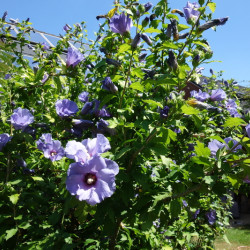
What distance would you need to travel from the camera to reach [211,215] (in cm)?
409

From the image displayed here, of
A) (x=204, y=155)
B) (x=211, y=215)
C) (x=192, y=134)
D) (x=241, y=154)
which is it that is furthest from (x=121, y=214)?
(x=211, y=215)

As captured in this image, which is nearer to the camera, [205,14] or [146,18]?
[146,18]

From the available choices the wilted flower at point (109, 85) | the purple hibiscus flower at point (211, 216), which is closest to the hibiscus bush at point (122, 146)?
the wilted flower at point (109, 85)

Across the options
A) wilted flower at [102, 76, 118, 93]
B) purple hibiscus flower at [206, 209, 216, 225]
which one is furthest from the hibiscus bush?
purple hibiscus flower at [206, 209, 216, 225]

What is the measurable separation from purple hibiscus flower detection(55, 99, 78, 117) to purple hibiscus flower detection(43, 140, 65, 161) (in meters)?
0.30

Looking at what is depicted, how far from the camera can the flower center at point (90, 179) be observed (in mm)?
1349

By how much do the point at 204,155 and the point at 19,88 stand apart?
1306 mm

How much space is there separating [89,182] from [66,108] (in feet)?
2.27

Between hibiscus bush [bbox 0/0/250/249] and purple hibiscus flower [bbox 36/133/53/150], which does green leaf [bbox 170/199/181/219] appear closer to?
hibiscus bush [bbox 0/0/250/249]

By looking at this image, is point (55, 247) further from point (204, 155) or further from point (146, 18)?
point (146, 18)

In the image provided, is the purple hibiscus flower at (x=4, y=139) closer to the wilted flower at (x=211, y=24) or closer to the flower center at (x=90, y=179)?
the flower center at (x=90, y=179)

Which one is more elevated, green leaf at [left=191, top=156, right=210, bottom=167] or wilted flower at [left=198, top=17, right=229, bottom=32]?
wilted flower at [left=198, top=17, right=229, bottom=32]

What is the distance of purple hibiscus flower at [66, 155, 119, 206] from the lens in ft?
4.27

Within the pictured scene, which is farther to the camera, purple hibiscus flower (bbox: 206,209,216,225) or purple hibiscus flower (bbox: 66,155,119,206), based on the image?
purple hibiscus flower (bbox: 206,209,216,225)
